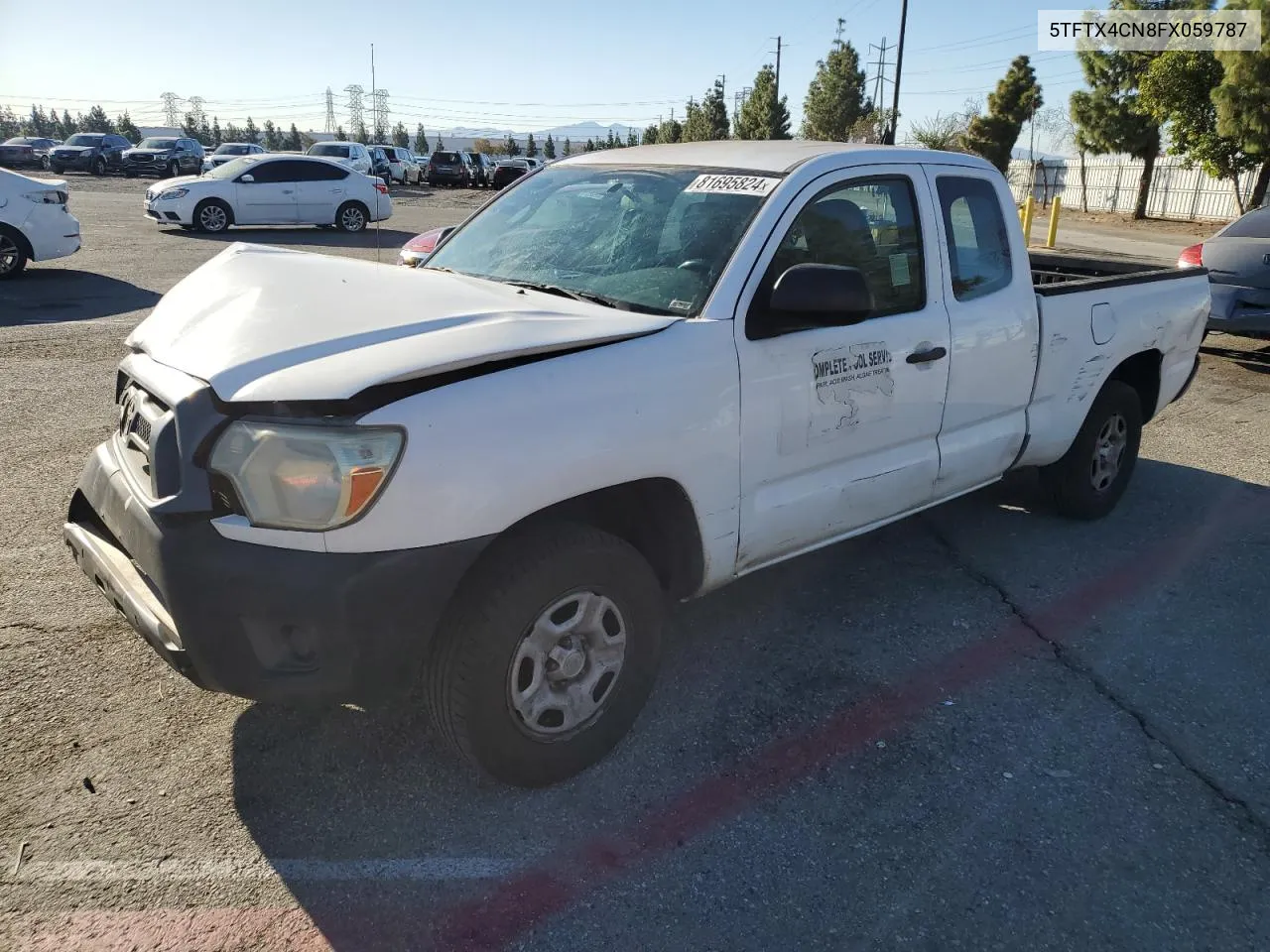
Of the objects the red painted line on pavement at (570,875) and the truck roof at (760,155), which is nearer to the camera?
the red painted line on pavement at (570,875)

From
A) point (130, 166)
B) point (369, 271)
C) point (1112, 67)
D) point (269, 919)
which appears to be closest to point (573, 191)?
point (369, 271)

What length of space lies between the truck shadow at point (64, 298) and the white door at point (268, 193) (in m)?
6.84

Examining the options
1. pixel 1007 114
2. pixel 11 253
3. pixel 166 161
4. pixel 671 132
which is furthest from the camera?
pixel 671 132

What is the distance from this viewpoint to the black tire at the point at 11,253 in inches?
487

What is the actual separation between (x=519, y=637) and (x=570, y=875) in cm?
66

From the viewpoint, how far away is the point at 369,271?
140 inches

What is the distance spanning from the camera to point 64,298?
452 inches

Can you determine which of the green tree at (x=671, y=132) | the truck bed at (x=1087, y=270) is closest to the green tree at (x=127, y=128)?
the green tree at (x=671, y=132)

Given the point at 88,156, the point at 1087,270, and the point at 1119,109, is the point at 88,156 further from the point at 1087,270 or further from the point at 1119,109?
the point at 1087,270

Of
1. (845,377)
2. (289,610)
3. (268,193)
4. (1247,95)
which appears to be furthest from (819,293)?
(1247,95)

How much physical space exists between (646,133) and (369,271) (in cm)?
8703

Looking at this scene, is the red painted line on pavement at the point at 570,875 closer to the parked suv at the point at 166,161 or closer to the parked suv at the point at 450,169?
the parked suv at the point at 166,161

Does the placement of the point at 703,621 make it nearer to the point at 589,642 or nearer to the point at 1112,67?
the point at 589,642

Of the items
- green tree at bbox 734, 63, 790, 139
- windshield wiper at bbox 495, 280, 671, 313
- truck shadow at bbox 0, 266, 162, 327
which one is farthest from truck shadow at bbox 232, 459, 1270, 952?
green tree at bbox 734, 63, 790, 139
